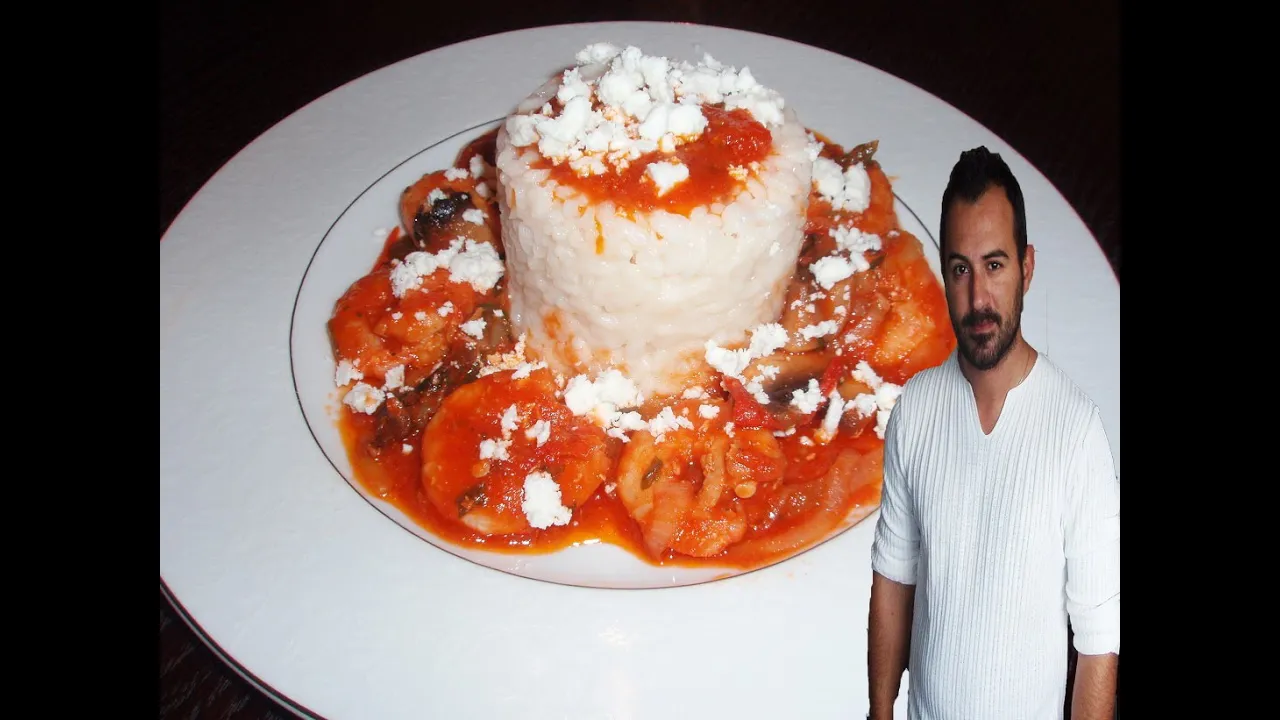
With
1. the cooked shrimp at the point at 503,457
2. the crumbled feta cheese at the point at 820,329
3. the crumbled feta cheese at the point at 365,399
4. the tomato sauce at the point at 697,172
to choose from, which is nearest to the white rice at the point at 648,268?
the tomato sauce at the point at 697,172

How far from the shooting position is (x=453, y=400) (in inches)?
92.2

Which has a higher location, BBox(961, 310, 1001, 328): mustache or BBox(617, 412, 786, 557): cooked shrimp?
BBox(961, 310, 1001, 328): mustache

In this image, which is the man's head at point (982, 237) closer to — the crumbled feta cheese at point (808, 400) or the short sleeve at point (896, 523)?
the short sleeve at point (896, 523)

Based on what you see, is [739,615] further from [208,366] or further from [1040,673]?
[208,366]

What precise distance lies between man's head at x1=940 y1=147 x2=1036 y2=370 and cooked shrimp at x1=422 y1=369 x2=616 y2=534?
49.4 inches

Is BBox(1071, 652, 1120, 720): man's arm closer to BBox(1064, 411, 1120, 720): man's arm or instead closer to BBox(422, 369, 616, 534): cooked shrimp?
BBox(1064, 411, 1120, 720): man's arm

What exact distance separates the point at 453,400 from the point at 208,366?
0.65 m

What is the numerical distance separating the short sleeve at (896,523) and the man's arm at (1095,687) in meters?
0.23

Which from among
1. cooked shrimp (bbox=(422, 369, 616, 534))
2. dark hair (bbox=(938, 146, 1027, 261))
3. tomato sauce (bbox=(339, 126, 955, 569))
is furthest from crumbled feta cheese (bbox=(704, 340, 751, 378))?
dark hair (bbox=(938, 146, 1027, 261))

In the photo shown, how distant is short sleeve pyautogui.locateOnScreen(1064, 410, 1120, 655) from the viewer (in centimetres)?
120

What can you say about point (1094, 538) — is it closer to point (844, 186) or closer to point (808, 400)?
point (808, 400)

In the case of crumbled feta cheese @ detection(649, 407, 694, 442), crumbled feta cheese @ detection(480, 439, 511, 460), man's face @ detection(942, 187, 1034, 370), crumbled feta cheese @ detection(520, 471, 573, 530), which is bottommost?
crumbled feta cheese @ detection(520, 471, 573, 530)

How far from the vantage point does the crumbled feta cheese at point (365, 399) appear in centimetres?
249
